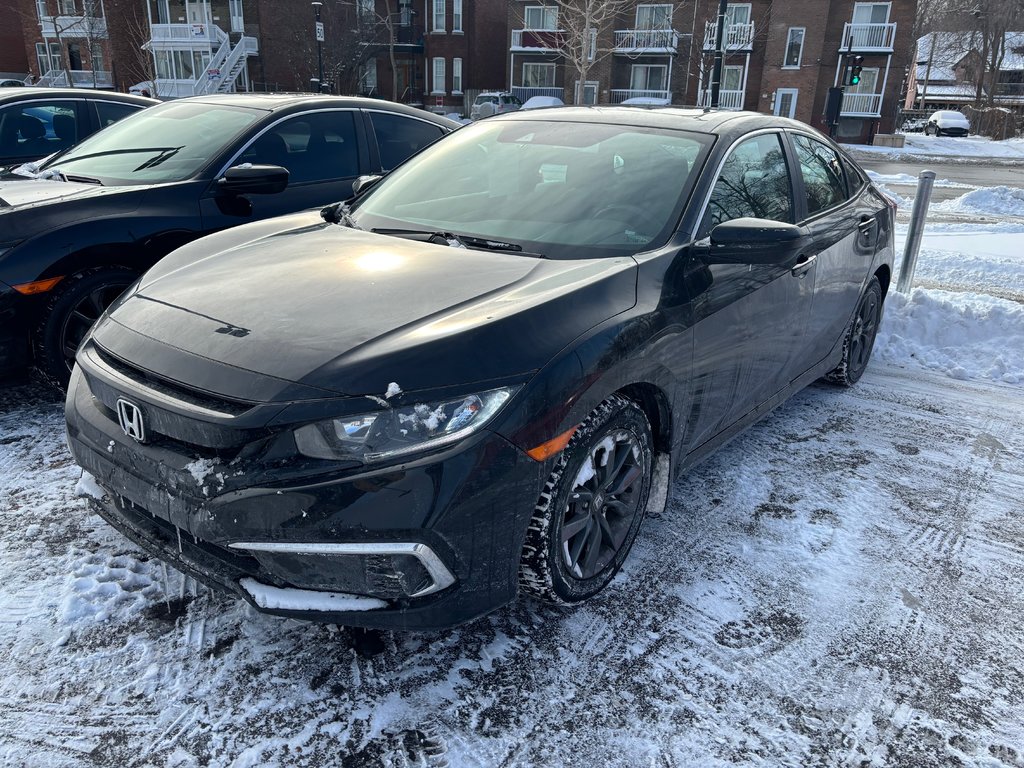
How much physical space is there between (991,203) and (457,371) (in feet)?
47.3

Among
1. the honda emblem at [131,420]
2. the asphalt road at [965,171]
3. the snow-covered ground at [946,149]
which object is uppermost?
the honda emblem at [131,420]

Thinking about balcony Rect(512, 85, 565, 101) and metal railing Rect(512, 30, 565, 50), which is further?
balcony Rect(512, 85, 565, 101)

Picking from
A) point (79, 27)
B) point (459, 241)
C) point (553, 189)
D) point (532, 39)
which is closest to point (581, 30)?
A: point (532, 39)

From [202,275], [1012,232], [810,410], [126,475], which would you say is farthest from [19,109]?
[1012,232]

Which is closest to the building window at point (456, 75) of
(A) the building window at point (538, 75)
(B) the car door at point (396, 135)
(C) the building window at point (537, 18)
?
(A) the building window at point (538, 75)

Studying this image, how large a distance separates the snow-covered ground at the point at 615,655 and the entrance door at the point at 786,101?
128 feet

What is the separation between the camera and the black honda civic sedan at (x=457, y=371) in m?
2.12

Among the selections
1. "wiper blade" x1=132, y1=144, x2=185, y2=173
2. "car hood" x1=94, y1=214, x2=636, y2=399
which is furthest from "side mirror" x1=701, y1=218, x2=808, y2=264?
"wiper blade" x1=132, y1=144, x2=185, y2=173

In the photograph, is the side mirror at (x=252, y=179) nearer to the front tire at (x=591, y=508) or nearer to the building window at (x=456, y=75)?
the front tire at (x=591, y=508)

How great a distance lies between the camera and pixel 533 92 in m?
43.2

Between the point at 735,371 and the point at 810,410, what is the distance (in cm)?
173

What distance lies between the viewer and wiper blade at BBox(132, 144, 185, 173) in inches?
190

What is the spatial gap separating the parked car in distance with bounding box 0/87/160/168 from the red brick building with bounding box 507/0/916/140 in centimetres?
3191

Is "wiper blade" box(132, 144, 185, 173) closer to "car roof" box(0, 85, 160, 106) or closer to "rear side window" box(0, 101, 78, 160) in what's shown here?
"car roof" box(0, 85, 160, 106)
